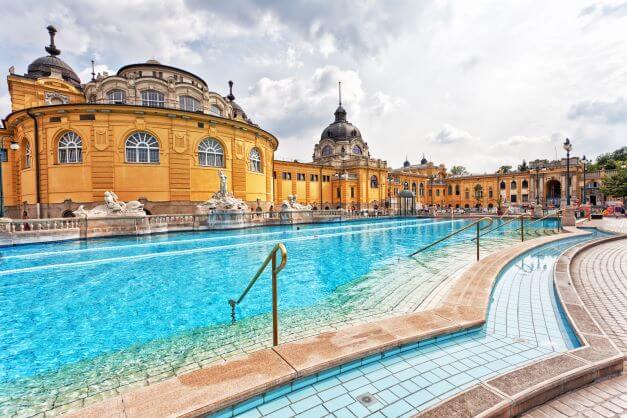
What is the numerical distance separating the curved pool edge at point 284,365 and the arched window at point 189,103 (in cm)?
2934

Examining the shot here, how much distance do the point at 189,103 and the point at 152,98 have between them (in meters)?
3.22

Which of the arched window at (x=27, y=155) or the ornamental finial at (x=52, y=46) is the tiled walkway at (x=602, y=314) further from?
the ornamental finial at (x=52, y=46)

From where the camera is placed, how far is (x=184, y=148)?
2400 centimetres

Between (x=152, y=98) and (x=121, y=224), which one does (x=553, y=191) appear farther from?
(x=121, y=224)

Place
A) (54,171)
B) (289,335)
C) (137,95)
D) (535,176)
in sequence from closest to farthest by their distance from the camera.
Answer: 1. (289,335)
2. (54,171)
3. (137,95)
4. (535,176)

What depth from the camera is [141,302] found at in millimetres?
6039

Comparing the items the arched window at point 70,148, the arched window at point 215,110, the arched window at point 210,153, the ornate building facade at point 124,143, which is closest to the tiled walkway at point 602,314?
the ornate building facade at point 124,143

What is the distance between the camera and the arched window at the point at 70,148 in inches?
859

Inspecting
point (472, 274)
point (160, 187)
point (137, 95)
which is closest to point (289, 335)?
point (472, 274)

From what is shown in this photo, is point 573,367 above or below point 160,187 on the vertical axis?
below

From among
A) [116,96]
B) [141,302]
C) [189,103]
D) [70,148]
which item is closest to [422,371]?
[141,302]

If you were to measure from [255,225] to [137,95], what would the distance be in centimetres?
1662

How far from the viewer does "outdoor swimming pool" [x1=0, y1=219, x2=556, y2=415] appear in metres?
3.52

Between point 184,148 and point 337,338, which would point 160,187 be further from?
point 337,338
